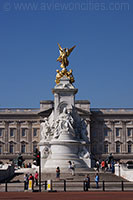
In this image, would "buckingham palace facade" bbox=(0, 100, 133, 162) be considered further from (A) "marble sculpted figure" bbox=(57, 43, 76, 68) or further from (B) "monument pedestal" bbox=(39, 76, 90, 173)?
(B) "monument pedestal" bbox=(39, 76, 90, 173)

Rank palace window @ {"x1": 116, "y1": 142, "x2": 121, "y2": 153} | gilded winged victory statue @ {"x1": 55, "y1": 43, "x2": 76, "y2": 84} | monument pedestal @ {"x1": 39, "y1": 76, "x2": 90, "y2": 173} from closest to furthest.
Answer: monument pedestal @ {"x1": 39, "y1": 76, "x2": 90, "y2": 173} → gilded winged victory statue @ {"x1": 55, "y1": 43, "x2": 76, "y2": 84} → palace window @ {"x1": 116, "y1": 142, "x2": 121, "y2": 153}

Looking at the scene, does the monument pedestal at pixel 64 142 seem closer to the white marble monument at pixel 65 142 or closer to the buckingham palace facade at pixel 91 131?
the white marble monument at pixel 65 142

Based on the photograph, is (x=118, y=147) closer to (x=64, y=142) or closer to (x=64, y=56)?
(x=64, y=56)

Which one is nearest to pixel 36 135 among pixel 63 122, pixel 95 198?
pixel 63 122

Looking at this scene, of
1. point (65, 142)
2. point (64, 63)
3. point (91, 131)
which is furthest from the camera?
point (91, 131)

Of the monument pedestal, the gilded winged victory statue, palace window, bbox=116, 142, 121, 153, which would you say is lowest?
palace window, bbox=116, 142, 121, 153

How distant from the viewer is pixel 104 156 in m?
109

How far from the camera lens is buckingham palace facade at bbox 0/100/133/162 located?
358 ft

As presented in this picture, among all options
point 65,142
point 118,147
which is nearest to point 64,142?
point 65,142

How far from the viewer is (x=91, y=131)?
369 feet

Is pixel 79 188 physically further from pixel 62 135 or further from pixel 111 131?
pixel 111 131

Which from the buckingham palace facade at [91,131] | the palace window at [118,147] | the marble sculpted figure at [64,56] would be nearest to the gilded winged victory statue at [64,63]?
the marble sculpted figure at [64,56]

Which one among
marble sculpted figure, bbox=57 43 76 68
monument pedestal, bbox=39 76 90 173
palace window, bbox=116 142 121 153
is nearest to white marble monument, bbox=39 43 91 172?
monument pedestal, bbox=39 76 90 173

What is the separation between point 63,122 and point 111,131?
6184 cm
